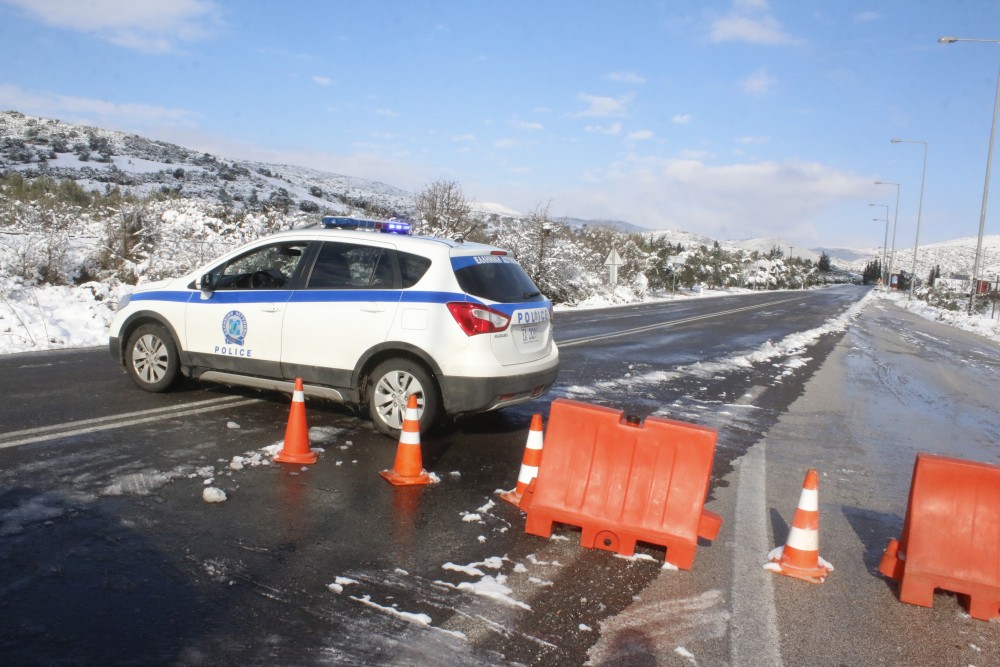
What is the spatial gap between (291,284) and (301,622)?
14.2 feet

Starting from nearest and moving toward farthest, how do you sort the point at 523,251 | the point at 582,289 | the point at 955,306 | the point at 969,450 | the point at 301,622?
the point at 301,622 → the point at 969,450 → the point at 523,251 → the point at 582,289 → the point at 955,306

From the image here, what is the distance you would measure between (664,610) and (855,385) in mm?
9832

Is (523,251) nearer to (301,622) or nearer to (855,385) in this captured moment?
(855,385)

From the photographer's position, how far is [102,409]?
7184 millimetres

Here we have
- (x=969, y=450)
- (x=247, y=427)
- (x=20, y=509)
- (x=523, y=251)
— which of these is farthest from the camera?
(x=523, y=251)

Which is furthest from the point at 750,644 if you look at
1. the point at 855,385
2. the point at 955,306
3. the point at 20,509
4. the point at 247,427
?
the point at 955,306

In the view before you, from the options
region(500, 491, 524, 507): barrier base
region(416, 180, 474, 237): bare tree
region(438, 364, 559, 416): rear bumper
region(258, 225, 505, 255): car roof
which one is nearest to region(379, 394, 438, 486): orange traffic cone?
region(500, 491, 524, 507): barrier base

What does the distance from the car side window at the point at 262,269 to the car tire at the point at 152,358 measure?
83cm

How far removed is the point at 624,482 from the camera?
15.3 feet

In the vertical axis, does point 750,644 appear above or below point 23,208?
below

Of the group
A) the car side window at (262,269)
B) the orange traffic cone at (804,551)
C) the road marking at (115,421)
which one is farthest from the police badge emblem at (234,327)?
the orange traffic cone at (804,551)

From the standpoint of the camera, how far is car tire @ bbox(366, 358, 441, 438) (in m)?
6.56

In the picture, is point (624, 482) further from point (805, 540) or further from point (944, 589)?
point (944, 589)

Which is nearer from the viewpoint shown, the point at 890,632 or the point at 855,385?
the point at 890,632
